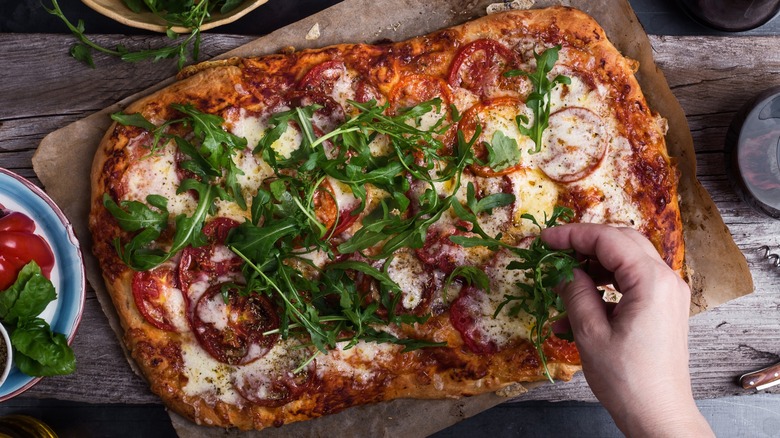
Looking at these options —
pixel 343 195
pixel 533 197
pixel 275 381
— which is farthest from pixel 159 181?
pixel 533 197

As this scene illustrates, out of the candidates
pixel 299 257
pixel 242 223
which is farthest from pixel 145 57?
pixel 299 257

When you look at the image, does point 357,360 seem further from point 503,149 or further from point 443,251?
point 503,149

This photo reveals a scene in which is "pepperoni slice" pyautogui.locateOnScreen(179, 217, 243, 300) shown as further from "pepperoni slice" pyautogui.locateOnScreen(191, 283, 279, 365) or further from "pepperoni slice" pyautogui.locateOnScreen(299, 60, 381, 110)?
"pepperoni slice" pyautogui.locateOnScreen(299, 60, 381, 110)

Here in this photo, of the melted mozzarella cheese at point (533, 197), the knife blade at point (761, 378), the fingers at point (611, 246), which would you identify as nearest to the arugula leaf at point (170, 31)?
the melted mozzarella cheese at point (533, 197)

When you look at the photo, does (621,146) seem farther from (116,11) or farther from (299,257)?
(116,11)

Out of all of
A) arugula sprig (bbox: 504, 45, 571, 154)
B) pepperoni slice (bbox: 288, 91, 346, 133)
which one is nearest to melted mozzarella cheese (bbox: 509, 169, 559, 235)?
arugula sprig (bbox: 504, 45, 571, 154)
